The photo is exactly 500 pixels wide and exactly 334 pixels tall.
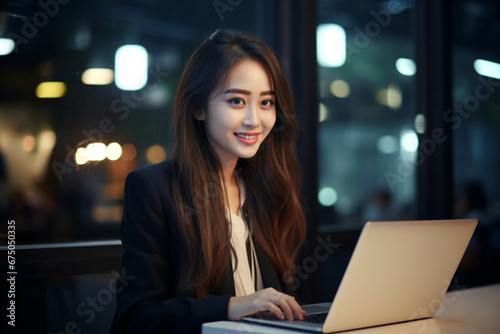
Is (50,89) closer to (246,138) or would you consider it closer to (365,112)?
(246,138)

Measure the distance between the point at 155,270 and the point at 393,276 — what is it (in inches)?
25.7

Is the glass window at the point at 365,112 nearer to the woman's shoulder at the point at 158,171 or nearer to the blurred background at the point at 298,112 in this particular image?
the blurred background at the point at 298,112

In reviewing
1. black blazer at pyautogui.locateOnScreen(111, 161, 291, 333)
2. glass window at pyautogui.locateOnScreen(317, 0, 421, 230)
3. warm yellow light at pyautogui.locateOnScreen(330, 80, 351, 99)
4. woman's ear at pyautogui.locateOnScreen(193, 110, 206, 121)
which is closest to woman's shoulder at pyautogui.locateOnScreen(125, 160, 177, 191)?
black blazer at pyautogui.locateOnScreen(111, 161, 291, 333)

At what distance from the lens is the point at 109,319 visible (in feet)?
7.13

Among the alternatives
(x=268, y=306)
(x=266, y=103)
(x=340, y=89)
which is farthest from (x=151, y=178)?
(x=340, y=89)

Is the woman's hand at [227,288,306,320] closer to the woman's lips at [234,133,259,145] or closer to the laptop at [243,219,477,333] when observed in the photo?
the laptop at [243,219,477,333]

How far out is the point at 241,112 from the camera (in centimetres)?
184

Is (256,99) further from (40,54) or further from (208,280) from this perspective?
(40,54)

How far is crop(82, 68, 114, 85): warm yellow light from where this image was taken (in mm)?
2127

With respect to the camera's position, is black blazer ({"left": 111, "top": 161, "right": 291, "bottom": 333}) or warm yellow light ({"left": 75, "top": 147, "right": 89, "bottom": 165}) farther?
warm yellow light ({"left": 75, "top": 147, "right": 89, "bottom": 165})

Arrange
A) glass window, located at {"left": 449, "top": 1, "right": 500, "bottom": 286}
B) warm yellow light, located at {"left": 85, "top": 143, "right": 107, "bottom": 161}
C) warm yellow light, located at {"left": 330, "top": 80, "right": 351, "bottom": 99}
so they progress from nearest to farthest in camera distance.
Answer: warm yellow light, located at {"left": 85, "top": 143, "right": 107, "bottom": 161} → warm yellow light, located at {"left": 330, "top": 80, "right": 351, "bottom": 99} → glass window, located at {"left": 449, "top": 1, "right": 500, "bottom": 286}

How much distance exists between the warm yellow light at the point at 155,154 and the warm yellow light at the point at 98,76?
31cm

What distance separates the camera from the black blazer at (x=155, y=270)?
156 centimetres

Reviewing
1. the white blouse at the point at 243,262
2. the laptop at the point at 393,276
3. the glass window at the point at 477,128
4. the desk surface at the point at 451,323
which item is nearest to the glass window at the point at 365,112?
the glass window at the point at 477,128
